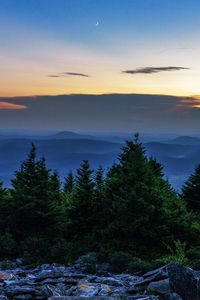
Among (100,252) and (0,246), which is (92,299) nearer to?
(100,252)

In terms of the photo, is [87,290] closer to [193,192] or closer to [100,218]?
[100,218]

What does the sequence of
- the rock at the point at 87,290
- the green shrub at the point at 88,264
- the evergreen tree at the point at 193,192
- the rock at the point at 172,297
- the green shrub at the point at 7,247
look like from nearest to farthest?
the rock at the point at 172,297, the rock at the point at 87,290, the green shrub at the point at 88,264, the green shrub at the point at 7,247, the evergreen tree at the point at 193,192

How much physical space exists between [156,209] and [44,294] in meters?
12.4

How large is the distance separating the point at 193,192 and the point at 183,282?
25485 mm

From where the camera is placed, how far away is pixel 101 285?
1552cm

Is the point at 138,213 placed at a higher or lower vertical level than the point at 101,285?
higher

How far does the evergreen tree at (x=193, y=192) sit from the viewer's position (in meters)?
38.2

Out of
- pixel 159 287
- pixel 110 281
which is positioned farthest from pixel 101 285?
pixel 159 287

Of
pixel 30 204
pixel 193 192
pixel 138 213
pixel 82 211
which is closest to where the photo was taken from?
pixel 138 213

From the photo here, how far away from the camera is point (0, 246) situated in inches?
941

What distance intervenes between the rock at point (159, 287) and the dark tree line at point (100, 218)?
683 centimetres

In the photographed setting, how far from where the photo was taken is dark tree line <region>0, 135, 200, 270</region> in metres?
23.6

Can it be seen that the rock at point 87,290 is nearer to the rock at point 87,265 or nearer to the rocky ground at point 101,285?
the rocky ground at point 101,285

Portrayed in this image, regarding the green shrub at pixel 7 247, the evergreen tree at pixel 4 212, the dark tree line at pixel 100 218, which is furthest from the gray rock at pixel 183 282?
the evergreen tree at pixel 4 212
